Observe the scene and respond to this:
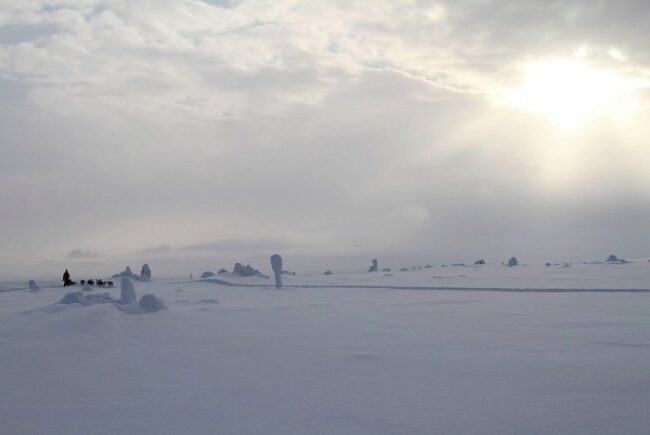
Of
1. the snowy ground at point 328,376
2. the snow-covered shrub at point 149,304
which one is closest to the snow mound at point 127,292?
the snow-covered shrub at point 149,304

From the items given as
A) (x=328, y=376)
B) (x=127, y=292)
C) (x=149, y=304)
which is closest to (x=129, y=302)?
(x=127, y=292)

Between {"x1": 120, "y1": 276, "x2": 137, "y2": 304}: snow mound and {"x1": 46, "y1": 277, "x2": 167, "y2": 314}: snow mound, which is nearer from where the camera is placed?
{"x1": 46, "y1": 277, "x2": 167, "y2": 314}: snow mound

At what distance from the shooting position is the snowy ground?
4.48 metres

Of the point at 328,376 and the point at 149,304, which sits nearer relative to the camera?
the point at 328,376

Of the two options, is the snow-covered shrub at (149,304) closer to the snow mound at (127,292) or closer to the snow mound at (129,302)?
the snow mound at (129,302)

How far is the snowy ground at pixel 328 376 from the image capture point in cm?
448

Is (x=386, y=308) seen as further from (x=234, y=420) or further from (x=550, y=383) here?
(x=234, y=420)

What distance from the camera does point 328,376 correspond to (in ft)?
20.5

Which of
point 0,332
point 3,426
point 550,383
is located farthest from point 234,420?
point 0,332

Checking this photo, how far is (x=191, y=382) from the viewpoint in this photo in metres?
6.08

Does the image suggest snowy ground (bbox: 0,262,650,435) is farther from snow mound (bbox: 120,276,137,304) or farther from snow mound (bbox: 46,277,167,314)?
snow mound (bbox: 120,276,137,304)

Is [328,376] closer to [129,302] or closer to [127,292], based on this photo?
[129,302]

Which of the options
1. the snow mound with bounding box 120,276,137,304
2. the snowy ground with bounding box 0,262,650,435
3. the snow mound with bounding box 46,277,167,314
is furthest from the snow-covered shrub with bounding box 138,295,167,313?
the snowy ground with bounding box 0,262,650,435

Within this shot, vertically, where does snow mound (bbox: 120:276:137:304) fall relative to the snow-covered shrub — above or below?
above
